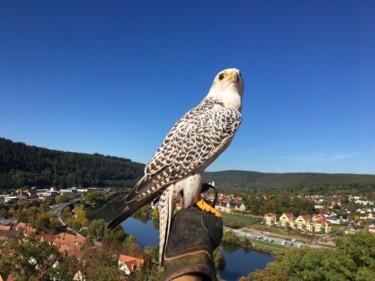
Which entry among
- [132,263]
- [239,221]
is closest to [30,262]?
[132,263]

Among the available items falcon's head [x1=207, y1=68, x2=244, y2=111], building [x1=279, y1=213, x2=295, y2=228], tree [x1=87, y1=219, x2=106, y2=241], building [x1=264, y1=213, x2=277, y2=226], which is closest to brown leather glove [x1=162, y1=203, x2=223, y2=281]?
falcon's head [x1=207, y1=68, x2=244, y2=111]

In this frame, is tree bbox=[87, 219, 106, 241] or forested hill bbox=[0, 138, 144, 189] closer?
tree bbox=[87, 219, 106, 241]

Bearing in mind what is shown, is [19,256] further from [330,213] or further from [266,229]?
[330,213]

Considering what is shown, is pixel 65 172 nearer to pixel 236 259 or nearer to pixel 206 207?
pixel 236 259

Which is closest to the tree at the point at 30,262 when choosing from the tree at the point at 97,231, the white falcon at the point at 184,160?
the white falcon at the point at 184,160

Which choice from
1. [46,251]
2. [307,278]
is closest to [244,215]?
[307,278]

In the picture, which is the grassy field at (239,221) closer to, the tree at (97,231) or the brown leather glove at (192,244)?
the tree at (97,231)

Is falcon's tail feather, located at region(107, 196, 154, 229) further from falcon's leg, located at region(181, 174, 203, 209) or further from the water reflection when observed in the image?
the water reflection
